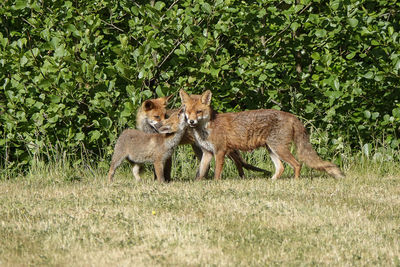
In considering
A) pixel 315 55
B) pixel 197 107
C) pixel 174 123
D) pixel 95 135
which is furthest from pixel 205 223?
pixel 315 55

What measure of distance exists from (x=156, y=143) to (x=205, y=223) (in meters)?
2.81

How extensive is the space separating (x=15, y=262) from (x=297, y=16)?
20.1ft

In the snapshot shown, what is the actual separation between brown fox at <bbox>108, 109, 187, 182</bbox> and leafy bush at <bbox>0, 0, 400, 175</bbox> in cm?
68

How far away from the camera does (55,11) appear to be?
9648mm

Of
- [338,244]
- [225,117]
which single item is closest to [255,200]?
[338,244]

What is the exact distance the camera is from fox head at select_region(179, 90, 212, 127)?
8801 mm

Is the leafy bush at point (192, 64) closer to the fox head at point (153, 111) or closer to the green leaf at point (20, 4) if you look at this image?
the green leaf at point (20, 4)

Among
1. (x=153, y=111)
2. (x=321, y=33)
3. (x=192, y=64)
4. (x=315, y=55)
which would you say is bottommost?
(x=153, y=111)

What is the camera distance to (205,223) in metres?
6.16

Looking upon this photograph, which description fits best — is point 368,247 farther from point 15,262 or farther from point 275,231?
point 15,262

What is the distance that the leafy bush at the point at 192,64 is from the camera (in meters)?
9.33

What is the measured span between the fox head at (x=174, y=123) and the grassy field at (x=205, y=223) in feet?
2.57

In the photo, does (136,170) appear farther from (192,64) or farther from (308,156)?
(308,156)

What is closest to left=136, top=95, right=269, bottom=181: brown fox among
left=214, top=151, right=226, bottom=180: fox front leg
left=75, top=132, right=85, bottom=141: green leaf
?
left=214, top=151, right=226, bottom=180: fox front leg
